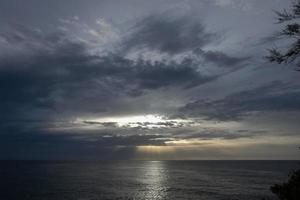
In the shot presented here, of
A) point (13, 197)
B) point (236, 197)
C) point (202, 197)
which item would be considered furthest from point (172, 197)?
point (13, 197)

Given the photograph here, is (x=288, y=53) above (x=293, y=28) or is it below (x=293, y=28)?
below

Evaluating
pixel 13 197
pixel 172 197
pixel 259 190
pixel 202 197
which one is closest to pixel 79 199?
pixel 13 197

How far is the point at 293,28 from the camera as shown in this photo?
1372 centimetres

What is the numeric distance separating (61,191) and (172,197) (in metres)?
32.9

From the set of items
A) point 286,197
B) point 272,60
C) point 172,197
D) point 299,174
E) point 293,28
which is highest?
point 293,28

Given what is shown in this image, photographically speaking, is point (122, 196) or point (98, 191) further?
point (98, 191)

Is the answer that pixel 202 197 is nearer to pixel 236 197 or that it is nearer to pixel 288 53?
pixel 236 197

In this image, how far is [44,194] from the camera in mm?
95125

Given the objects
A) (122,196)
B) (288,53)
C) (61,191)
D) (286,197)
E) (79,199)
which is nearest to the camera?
(288,53)

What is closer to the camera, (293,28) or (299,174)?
(293,28)

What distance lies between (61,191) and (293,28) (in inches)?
3862

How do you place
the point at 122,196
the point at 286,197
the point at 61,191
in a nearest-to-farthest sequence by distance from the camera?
the point at 286,197 → the point at 122,196 → the point at 61,191

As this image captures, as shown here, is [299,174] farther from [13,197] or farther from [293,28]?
[13,197]

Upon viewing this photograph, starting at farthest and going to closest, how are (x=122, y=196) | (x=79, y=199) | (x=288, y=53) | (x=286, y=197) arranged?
(x=122, y=196) < (x=79, y=199) < (x=286, y=197) < (x=288, y=53)
